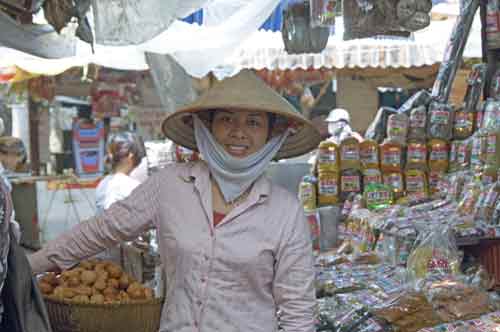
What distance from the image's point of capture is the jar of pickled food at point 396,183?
534cm

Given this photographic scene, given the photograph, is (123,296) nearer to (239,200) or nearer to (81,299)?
(81,299)

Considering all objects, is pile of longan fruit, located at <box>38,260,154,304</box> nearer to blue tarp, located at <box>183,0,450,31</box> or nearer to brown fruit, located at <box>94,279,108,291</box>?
Answer: brown fruit, located at <box>94,279,108,291</box>

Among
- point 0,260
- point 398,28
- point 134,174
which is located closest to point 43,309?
point 0,260

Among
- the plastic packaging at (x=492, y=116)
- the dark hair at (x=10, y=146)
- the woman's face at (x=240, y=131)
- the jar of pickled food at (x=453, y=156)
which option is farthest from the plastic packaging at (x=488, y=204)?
the dark hair at (x=10, y=146)

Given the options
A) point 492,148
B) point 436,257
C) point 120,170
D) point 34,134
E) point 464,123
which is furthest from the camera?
point 34,134

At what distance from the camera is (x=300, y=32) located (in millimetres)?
6141

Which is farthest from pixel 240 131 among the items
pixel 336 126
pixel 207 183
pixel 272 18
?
pixel 336 126

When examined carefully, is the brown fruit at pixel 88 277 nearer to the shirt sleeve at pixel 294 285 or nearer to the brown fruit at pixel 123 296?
the brown fruit at pixel 123 296

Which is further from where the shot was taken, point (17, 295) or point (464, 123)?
point (464, 123)

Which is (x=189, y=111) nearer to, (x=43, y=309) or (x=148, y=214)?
(x=148, y=214)

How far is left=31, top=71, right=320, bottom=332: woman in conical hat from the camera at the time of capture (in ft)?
7.56

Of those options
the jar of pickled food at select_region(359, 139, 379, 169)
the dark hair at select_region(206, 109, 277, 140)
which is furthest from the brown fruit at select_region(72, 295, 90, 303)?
the jar of pickled food at select_region(359, 139, 379, 169)

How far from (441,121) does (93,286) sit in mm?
3105

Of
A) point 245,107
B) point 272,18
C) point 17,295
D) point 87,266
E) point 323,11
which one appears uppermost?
point 272,18
